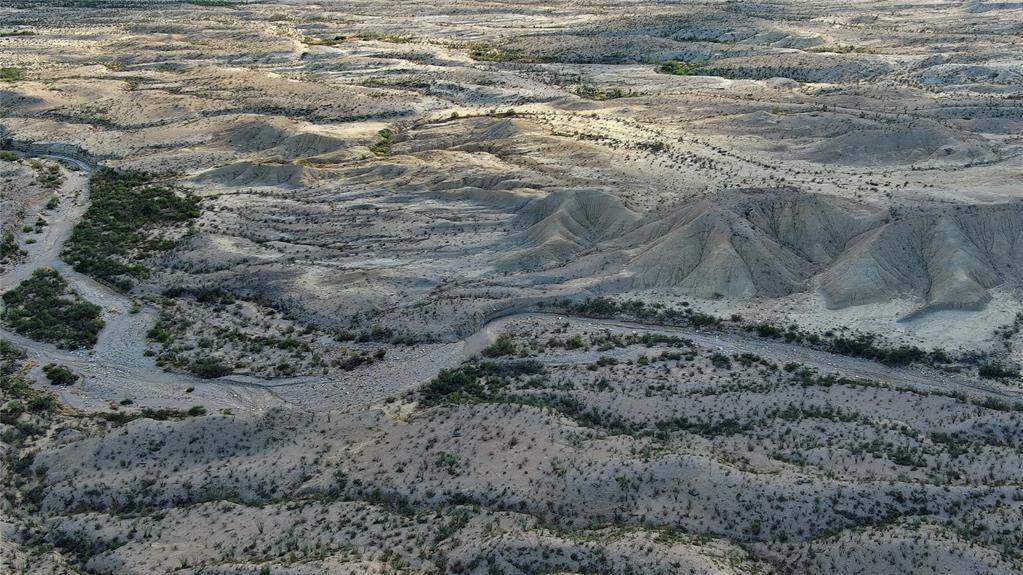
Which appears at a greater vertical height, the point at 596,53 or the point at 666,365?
the point at 596,53

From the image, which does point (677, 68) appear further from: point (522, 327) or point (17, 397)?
point (17, 397)

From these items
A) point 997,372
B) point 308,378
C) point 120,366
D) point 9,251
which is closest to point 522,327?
point 308,378

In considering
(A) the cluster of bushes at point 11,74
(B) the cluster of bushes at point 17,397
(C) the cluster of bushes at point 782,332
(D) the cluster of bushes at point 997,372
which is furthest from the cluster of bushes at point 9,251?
(A) the cluster of bushes at point 11,74

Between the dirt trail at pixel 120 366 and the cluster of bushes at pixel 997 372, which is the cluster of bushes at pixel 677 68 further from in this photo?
the dirt trail at pixel 120 366

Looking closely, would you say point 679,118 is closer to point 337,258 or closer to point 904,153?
point 904,153

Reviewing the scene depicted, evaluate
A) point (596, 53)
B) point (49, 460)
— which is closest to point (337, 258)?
point (49, 460)

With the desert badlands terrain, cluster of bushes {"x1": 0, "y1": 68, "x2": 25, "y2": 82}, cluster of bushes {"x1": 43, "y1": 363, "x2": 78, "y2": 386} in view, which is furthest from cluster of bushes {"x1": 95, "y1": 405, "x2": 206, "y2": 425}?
cluster of bushes {"x1": 0, "y1": 68, "x2": 25, "y2": 82}
